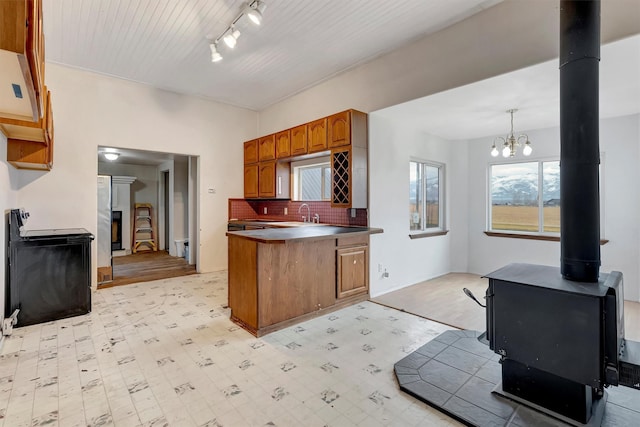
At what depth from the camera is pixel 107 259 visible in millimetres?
4965

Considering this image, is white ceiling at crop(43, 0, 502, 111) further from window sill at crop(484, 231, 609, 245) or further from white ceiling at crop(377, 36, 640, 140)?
window sill at crop(484, 231, 609, 245)

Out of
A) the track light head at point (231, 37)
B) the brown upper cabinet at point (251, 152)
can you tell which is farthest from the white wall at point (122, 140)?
the track light head at point (231, 37)

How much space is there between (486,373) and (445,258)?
3.48 meters

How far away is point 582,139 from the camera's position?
1.74 m

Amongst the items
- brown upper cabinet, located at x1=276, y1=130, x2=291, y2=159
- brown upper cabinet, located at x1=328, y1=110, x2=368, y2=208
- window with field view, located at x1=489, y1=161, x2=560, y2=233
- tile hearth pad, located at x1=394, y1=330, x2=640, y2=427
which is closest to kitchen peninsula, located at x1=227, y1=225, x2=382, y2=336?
brown upper cabinet, located at x1=328, y1=110, x2=368, y2=208

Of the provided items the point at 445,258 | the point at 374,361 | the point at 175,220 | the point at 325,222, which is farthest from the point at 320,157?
the point at 175,220

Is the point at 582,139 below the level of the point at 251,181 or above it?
below

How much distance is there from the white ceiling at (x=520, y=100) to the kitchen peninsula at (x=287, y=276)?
186 cm

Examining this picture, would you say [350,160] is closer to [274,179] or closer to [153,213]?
[274,179]

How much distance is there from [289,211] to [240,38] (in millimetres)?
2925

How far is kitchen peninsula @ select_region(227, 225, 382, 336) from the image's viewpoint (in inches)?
114

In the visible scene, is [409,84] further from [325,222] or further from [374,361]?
[374,361]

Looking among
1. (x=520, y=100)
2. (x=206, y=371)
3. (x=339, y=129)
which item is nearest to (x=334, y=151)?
(x=339, y=129)

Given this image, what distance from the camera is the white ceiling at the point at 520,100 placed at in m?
2.73
